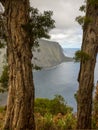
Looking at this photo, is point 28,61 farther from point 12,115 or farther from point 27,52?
point 12,115

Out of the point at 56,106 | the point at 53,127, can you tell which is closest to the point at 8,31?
the point at 53,127

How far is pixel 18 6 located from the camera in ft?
33.5

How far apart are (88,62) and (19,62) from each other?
12.3 ft

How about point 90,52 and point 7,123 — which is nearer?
point 7,123

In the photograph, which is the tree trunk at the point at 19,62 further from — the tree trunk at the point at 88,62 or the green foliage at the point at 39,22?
the tree trunk at the point at 88,62

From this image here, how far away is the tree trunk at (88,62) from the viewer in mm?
12750

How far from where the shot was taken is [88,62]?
42.5 feet

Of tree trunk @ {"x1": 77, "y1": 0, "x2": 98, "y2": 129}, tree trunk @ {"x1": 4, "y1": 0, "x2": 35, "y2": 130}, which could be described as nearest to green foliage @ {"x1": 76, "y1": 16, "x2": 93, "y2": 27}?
tree trunk @ {"x1": 77, "y1": 0, "x2": 98, "y2": 129}

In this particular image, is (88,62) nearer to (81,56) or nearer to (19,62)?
(81,56)

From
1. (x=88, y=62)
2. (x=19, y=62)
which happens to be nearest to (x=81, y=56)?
(x=88, y=62)

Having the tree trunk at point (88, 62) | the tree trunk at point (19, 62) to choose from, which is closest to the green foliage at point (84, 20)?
the tree trunk at point (88, 62)

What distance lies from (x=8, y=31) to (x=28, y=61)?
Result: 3.93 feet

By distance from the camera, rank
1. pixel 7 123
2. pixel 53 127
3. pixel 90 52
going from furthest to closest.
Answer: pixel 53 127, pixel 90 52, pixel 7 123

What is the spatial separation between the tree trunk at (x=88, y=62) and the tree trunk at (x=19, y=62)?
3257 millimetres
